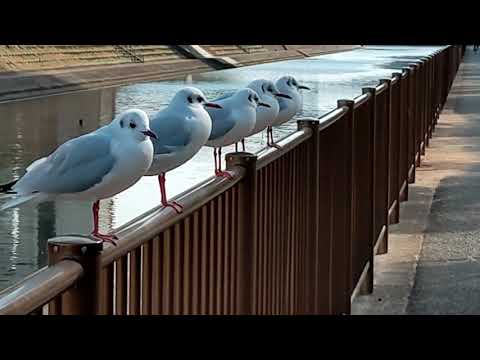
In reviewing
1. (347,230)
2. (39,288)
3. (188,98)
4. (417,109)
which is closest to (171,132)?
(188,98)

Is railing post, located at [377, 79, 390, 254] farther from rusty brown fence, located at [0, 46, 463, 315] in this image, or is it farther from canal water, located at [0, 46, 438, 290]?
canal water, located at [0, 46, 438, 290]

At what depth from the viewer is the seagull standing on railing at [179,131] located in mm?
4691

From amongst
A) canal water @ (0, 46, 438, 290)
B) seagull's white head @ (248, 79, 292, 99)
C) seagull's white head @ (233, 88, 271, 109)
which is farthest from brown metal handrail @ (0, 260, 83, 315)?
seagull's white head @ (248, 79, 292, 99)

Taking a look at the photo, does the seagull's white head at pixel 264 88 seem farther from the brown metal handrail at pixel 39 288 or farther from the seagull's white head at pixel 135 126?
the brown metal handrail at pixel 39 288

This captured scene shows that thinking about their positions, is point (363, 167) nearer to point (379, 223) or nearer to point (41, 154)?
point (379, 223)

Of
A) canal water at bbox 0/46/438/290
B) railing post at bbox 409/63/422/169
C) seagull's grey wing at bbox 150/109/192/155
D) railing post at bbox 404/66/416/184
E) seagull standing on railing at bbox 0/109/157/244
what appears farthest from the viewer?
railing post at bbox 409/63/422/169

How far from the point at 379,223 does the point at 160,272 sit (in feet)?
19.7

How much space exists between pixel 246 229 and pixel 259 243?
0.74ft

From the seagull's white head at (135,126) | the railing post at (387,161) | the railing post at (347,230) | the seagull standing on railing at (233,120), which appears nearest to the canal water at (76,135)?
the seagull's white head at (135,126)

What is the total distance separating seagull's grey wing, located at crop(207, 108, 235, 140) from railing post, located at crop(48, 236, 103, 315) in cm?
382

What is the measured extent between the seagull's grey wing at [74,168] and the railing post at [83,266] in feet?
6.09

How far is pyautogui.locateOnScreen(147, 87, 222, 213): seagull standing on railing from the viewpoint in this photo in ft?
15.4
